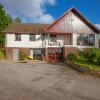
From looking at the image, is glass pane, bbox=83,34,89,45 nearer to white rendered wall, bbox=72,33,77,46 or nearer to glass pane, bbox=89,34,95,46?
glass pane, bbox=89,34,95,46

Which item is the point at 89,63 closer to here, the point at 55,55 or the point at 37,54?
the point at 55,55

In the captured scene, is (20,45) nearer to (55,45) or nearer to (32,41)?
(32,41)

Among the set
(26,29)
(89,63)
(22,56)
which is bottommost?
(89,63)

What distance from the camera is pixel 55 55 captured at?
42500 millimetres

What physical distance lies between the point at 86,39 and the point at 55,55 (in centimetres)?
640

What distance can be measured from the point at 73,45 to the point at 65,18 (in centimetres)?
504

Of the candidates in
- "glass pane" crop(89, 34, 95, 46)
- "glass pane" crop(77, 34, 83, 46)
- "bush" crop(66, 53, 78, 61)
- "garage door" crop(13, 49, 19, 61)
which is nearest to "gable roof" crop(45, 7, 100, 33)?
"glass pane" crop(89, 34, 95, 46)

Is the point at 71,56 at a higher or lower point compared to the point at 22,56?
higher

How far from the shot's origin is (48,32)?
1668 inches

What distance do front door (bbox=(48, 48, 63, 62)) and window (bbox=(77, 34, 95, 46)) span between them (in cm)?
391

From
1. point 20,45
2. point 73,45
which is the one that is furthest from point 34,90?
point 20,45

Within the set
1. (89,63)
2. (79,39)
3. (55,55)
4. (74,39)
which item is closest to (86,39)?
(79,39)

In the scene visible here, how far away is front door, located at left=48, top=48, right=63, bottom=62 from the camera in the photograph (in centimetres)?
4247

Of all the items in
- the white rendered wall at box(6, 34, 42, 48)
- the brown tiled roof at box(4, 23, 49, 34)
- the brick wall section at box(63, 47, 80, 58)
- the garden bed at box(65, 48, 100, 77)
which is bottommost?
the garden bed at box(65, 48, 100, 77)
